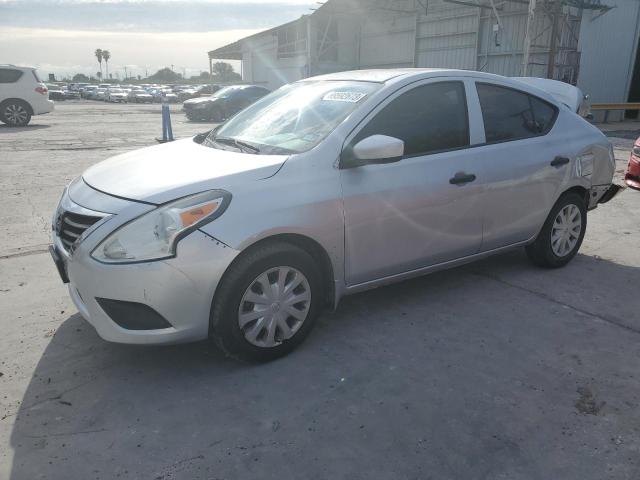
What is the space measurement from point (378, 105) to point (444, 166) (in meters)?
0.63

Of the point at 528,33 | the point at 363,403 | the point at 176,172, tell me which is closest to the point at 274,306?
the point at 363,403

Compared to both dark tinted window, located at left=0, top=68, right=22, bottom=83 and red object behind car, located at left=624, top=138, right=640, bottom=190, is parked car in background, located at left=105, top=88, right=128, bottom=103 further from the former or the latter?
red object behind car, located at left=624, top=138, right=640, bottom=190

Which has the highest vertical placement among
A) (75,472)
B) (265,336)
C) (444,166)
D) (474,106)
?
(474,106)

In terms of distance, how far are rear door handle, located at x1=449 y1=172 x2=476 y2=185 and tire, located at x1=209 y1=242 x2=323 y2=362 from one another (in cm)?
120

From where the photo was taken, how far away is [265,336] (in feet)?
10.1

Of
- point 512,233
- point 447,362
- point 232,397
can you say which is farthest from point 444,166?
point 232,397

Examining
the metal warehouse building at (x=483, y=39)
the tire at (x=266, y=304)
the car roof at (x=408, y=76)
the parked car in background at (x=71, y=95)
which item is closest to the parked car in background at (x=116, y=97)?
the parked car in background at (x=71, y=95)

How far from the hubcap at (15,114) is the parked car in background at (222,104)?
600 centimetres

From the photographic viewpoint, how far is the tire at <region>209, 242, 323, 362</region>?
2.88m

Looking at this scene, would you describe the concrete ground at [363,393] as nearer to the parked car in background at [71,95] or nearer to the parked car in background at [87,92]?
the parked car in background at [71,95]

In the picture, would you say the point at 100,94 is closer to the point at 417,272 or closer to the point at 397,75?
the point at 397,75

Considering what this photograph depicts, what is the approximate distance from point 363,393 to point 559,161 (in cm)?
272

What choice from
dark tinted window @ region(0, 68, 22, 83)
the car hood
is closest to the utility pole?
dark tinted window @ region(0, 68, 22, 83)

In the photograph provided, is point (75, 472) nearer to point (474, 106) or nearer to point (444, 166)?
point (444, 166)
